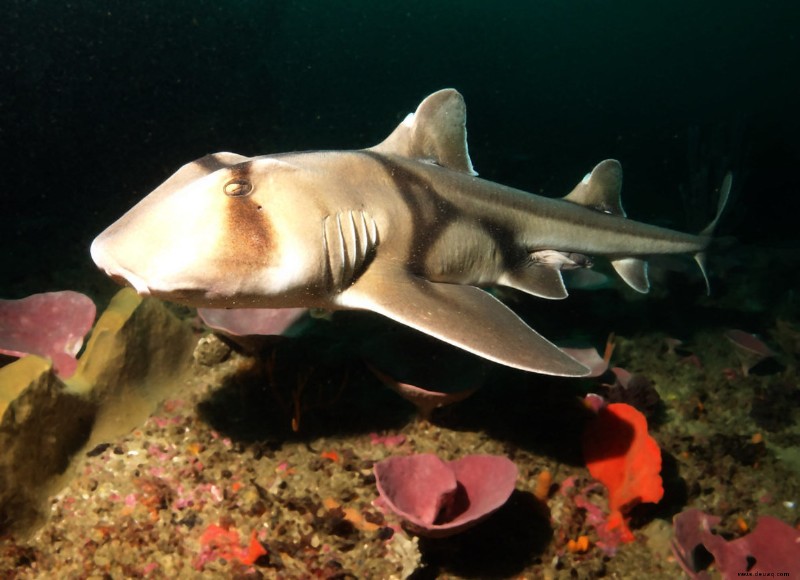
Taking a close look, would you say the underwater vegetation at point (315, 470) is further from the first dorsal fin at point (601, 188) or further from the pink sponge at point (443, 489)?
the first dorsal fin at point (601, 188)

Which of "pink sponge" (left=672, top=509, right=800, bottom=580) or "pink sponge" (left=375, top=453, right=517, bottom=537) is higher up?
"pink sponge" (left=375, top=453, right=517, bottom=537)

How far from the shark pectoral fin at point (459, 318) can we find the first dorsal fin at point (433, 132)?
1559 mm

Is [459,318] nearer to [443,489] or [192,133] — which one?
[443,489]

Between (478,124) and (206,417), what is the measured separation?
29700 millimetres

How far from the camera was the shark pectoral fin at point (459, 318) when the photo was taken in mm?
3145

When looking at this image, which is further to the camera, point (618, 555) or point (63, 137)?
point (63, 137)

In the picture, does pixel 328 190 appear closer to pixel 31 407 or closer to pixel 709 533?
pixel 31 407

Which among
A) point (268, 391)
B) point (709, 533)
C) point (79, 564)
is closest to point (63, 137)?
point (268, 391)

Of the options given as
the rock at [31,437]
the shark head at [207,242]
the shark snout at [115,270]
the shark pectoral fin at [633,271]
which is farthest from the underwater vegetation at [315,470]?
the shark pectoral fin at [633,271]

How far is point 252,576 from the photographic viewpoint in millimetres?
2961

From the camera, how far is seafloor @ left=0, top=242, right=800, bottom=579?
3.15m

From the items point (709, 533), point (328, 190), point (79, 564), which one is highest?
point (328, 190)

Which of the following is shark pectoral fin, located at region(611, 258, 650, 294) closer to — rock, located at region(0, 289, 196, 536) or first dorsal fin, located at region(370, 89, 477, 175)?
first dorsal fin, located at region(370, 89, 477, 175)

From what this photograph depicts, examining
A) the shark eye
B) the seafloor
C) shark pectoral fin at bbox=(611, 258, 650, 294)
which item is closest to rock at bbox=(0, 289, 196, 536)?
the seafloor
